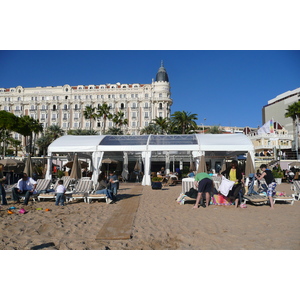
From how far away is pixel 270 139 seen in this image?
44531 mm

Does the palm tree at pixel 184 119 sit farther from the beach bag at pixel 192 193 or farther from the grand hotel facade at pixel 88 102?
the beach bag at pixel 192 193

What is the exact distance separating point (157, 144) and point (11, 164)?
10.7 m

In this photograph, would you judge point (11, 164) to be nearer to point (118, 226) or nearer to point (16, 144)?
point (118, 226)

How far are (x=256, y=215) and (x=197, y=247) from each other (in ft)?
10.4

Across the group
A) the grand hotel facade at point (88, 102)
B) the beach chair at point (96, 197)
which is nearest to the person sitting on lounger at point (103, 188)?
the beach chair at point (96, 197)

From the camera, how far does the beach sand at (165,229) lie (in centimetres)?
441

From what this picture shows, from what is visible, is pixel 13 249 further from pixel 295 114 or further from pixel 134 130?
pixel 134 130

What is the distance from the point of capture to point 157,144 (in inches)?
682

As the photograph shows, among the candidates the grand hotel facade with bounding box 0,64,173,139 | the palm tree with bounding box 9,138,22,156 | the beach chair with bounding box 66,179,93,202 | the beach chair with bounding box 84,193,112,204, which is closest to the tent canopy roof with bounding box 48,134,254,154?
the beach chair with bounding box 66,179,93,202

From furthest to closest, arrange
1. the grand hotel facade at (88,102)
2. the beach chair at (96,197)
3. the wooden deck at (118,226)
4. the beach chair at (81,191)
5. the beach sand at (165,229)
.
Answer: the grand hotel facade at (88,102) < the beach chair at (81,191) < the beach chair at (96,197) < the wooden deck at (118,226) < the beach sand at (165,229)

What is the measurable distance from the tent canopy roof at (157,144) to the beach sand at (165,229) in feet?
29.5

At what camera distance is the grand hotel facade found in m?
68.8

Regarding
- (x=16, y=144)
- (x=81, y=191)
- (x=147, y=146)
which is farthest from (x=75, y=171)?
(x=16, y=144)

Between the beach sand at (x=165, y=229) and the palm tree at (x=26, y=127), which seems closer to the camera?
the beach sand at (x=165, y=229)
